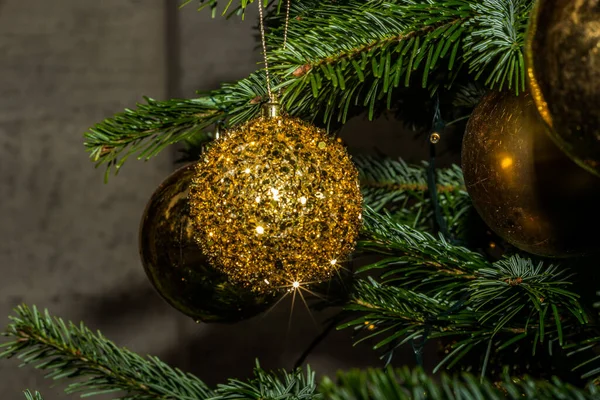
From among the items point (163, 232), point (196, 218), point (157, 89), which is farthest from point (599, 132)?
point (157, 89)

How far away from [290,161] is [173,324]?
0.84m

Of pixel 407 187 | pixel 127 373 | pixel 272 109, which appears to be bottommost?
pixel 127 373

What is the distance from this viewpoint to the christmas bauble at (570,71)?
20 cm

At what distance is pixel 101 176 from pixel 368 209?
0.73 metres

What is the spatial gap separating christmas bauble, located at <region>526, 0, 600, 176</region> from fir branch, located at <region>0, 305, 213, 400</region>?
375 millimetres

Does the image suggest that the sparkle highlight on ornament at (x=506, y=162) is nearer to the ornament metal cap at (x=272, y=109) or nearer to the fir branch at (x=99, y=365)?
the ornament metal cap at (x=272, y=109)

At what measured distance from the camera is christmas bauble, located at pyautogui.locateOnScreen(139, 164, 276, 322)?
0.52 meters

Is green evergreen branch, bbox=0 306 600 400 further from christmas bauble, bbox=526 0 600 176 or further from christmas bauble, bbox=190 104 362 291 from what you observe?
christmas bauble, bbox=526 0 600 176

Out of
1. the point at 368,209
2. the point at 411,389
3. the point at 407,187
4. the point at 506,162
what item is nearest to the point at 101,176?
the point at 407,187

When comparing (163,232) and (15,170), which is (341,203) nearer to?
(163,232)

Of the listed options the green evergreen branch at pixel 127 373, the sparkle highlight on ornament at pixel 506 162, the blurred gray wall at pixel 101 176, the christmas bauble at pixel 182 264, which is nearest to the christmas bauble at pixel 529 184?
the sparkle highlight on ornament at pixel 506 162

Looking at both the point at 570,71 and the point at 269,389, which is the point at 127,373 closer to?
the point at 269,389

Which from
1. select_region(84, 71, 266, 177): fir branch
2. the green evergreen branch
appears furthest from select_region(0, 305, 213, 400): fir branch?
select_region(84, 71, 266, 177): fir branch

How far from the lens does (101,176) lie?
112cm
